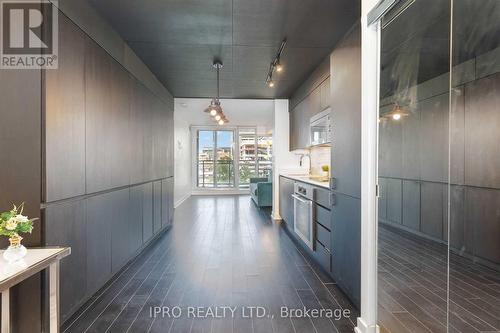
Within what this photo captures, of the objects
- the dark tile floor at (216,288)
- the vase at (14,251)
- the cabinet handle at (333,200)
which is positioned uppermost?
the cabinet handle at (333,200)

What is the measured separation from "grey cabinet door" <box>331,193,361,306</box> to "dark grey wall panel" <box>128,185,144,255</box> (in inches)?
92.8

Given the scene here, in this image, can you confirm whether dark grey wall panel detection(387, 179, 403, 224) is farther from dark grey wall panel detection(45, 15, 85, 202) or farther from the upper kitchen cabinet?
dark grey wall panel detection(45, 15, 85, 202)

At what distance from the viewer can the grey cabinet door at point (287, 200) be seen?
4.46 m

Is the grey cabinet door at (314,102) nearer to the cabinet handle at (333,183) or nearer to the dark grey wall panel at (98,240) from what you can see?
A: the cabinet handle at (333,183)

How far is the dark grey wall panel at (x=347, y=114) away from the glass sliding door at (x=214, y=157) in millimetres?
7909

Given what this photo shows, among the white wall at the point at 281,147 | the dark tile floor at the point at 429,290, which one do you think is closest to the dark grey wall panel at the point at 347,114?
the dark tile floor at the point at 429,290

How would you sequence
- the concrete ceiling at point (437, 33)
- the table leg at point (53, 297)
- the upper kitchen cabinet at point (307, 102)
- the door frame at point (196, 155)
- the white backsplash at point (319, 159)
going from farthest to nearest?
1. the door frame at point (196, 155)
2. the white backsplash at point (319, 159)
3. the upper kitchen cabinet at point (307, 102)
4. the concrete ceiling at point (437, 33)
5. the table leg at point (53, 297)

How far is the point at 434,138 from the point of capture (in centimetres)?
184

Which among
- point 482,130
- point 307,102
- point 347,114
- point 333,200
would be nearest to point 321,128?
point 307,102

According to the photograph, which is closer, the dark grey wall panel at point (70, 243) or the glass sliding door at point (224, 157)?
the dark grey wall panel at point (70, 243)

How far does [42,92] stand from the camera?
175 centimetres

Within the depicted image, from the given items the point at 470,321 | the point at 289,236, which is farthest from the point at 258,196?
the point at 470,321

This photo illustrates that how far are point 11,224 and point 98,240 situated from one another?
1127 millimetres

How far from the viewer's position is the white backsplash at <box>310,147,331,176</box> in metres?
4.66
